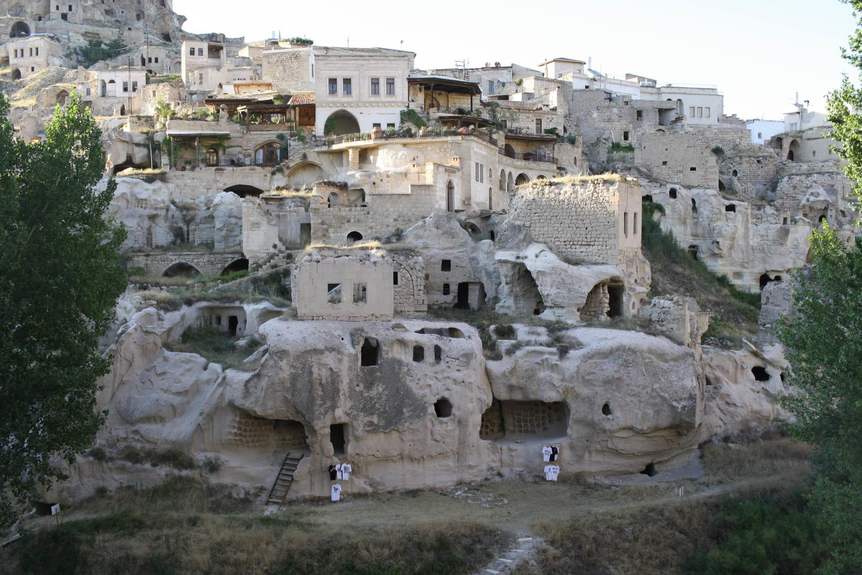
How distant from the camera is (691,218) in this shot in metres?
47.1

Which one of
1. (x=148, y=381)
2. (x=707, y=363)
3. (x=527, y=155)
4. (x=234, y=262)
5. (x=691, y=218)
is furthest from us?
(x=527, y=155)

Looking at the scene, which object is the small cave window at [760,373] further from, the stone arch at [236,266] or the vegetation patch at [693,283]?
the stone arch at [236,266]

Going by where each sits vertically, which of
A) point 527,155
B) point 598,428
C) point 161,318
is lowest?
point 598,428

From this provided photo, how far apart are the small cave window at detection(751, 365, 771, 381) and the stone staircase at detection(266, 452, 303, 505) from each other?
658 inches

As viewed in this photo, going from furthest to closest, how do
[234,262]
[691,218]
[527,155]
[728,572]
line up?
1. [527,155]
2. [691,218]
3. [234,262]
4. [728,572]

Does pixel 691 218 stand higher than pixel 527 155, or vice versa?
pixel 527 155

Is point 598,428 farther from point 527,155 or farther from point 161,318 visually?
point 527,155

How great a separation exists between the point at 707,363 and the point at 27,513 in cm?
2182

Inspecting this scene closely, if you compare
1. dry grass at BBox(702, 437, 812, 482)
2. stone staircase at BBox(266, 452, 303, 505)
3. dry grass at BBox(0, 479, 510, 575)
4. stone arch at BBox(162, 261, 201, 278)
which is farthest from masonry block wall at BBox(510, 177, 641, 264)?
stone arch at BBox(162, 261, 201, 278)

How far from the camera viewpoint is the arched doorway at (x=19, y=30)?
80.8 m

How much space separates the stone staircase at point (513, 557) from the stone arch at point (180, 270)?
67.0 ft

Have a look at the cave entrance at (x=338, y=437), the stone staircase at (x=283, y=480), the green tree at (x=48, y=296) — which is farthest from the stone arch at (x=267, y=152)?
the green tree at (x=48, y=296)

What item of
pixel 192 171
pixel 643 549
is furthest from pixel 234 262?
pixel 643 549

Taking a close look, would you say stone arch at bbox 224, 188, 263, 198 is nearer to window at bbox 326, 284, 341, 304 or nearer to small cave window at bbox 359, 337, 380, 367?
window at bbox 326, 284, 341, 304
